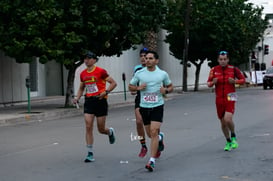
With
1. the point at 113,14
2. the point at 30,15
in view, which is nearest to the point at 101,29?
the point at 113,14

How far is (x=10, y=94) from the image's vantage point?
88.1 ft

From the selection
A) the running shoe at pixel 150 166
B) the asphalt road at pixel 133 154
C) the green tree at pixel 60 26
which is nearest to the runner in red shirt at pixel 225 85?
the asphalt road at pixel 133 154

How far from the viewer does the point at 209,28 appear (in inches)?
1569

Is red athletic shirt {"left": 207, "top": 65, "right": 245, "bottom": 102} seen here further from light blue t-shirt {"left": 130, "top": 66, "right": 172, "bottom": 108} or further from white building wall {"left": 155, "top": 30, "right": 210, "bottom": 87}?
white building wall {"left": 155, "top": 30, "right": 210, "bottom": 87}

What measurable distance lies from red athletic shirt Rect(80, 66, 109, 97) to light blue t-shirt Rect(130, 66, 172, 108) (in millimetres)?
1111

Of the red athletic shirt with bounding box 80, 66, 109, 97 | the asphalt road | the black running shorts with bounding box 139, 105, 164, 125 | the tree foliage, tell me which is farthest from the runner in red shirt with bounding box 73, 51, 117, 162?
the tree foliage

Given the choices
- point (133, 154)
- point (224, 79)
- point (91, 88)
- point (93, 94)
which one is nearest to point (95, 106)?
point (93, 94)

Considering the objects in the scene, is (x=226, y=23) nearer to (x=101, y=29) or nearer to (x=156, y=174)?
(x=101, y=29)

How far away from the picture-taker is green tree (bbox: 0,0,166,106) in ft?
67.3

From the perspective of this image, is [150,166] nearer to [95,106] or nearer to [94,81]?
[95,106]

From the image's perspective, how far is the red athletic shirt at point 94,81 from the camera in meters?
10.3

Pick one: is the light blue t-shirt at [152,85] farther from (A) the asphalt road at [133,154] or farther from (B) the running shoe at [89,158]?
(B) the running shoe at [89,158]

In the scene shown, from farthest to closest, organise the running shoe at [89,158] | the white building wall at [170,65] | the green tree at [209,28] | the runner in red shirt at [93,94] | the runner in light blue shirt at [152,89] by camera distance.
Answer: the white building wall at [170,65]
the green tree at [209,28]
the runner in red shirt at [93,94]
the running shoe at [89,158]
the runner in light blue shirt at [152,89]

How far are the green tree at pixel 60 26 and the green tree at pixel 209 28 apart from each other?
15769 mm
